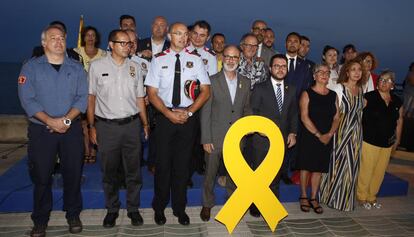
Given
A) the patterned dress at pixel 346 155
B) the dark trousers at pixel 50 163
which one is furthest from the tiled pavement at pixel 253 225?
the dark trousers at pixel 50 163

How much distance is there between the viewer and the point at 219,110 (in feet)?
12.4

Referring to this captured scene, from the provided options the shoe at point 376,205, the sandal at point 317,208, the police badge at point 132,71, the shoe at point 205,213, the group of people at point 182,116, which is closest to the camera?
the group of people at point 182,116

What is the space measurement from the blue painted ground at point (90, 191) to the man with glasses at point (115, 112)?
0.53 meters

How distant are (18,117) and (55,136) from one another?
530cm

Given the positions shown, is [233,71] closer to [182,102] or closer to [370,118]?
[182,102]

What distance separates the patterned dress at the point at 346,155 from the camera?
4219mm

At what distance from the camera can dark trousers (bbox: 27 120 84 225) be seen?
3275 mm

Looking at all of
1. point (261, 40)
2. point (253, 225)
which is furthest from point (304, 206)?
point (261, 40)

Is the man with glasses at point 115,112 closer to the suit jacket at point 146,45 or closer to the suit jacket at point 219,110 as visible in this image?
the suit jacket at point 219,110

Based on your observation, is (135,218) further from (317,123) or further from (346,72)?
(346,72)

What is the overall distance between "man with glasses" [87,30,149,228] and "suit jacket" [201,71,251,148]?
733mm

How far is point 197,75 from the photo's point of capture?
3.67m

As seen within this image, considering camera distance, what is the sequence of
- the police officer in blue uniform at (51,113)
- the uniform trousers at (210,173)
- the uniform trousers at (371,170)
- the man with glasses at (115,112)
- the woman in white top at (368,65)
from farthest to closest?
the woman in white top at (368,65) → the uniform trousers at (371,170) → the uniform trousers at (210,173) → the man with glasses at (115,112) → the police officer in blue uniform at (51,113)

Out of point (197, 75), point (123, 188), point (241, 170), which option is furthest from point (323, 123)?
point (123, 188)
